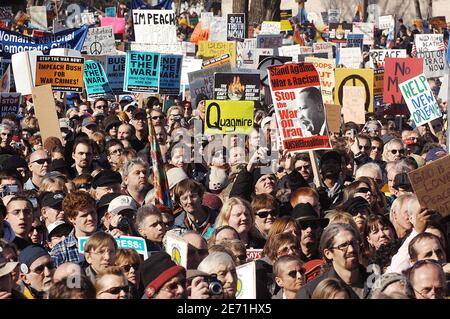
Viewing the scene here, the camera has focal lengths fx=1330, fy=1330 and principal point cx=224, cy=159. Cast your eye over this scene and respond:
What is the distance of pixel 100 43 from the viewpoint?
74.8 ft

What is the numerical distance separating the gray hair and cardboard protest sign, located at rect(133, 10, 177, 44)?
52.8 feet

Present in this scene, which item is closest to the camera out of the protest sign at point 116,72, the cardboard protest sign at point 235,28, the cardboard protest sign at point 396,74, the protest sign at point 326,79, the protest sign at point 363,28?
the protest sign at point 326,79

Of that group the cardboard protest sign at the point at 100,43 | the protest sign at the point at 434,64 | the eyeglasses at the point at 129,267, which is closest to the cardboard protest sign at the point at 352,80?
the protest sign at the point at 434,64

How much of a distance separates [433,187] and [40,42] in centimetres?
1285

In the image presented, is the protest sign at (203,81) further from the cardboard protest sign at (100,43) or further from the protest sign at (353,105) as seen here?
the cardboard protest sign at (100,43)

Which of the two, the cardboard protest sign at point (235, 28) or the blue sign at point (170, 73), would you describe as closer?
the blue sign at point (170, 73)

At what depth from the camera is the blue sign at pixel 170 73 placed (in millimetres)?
18266

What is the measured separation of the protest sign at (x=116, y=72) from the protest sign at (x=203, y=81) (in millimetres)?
1139

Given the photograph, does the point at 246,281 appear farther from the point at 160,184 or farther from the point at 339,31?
the point at 339,31

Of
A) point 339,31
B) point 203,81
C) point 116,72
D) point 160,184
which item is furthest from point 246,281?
point 339,31

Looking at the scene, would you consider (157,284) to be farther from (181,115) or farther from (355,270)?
(181,115)

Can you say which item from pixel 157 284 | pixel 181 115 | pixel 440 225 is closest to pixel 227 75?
pixel 181 115

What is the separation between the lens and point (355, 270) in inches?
278

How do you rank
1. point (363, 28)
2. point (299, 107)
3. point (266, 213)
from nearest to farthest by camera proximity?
point (266, 213) → point (299, 107) → point (363, 28)
